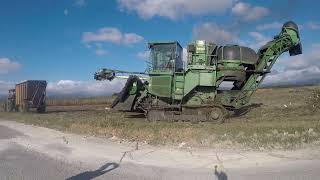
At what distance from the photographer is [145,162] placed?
1138 centimetres

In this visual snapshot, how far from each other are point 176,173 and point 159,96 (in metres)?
11.1

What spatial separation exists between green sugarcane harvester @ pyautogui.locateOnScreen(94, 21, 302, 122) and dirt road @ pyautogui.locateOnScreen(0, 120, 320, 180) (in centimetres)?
657

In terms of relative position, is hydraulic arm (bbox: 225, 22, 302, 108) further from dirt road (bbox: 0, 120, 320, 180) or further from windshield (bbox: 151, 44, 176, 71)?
dirt road (bbox: 0, 120, 320, 180)

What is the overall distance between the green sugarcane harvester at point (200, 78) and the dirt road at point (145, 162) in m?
6.57

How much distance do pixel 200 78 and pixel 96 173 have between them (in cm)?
1099

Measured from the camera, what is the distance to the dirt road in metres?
9.84

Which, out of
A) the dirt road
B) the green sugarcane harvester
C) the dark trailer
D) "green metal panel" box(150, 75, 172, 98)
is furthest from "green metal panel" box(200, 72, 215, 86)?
the dark trailer

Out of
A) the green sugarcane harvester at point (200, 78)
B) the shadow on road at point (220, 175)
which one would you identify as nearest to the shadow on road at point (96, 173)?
the shadow on road at point (220, 175)

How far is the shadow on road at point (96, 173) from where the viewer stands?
9758 millimetres

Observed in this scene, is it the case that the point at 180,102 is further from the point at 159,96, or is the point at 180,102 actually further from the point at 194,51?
the point at 194,51

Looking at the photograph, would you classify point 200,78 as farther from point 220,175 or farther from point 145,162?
point 220,175

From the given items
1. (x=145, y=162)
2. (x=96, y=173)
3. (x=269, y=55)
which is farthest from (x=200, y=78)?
(x=96, y=173)

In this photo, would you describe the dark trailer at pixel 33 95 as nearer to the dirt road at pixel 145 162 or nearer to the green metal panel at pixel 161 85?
the green metal panel at pixel 161 85

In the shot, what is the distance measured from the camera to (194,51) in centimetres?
2059
